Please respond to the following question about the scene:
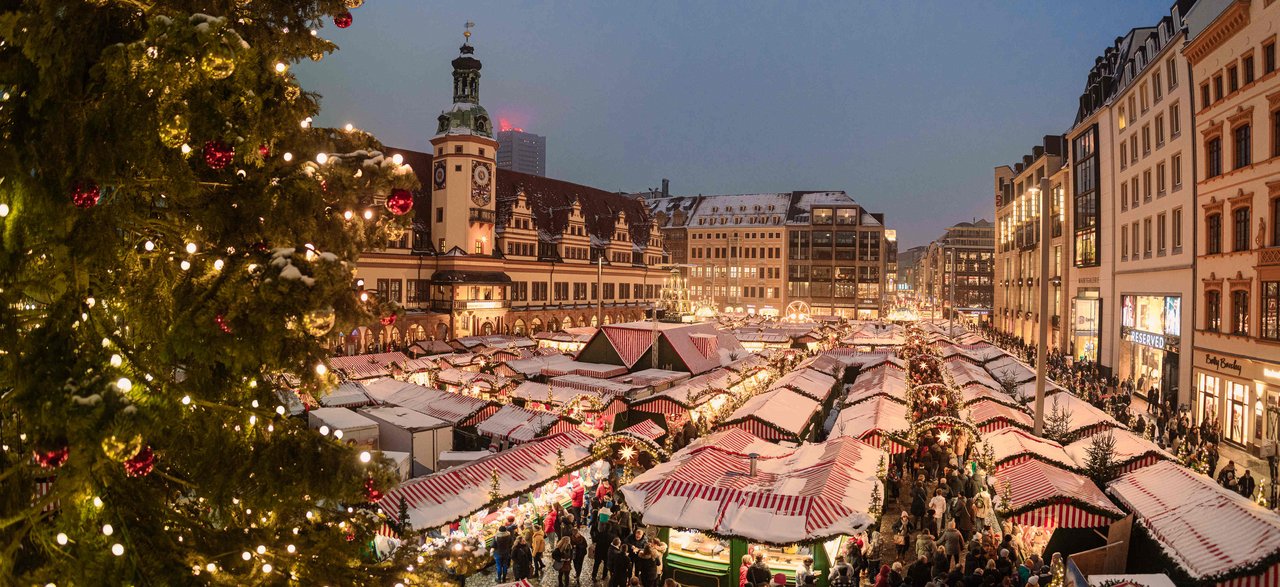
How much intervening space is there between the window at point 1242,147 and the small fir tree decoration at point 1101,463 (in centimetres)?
1545

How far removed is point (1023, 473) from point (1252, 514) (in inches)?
174

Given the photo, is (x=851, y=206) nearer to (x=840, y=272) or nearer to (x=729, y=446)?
(x=840, y=272)

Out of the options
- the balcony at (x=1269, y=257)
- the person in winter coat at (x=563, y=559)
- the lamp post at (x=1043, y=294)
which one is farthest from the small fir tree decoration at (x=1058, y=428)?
the person in winter coat at (x=563, y=559)

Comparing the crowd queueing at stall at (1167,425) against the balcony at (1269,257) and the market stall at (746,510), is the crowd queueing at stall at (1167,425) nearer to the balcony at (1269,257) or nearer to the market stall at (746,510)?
the balcony at (1269,257)

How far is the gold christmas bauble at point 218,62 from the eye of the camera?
4613mm

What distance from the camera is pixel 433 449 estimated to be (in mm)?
19984

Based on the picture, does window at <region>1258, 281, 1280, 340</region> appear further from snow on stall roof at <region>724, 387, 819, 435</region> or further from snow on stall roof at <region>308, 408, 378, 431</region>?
snow on stall roof at <region>308, 408, 378, 431</region>

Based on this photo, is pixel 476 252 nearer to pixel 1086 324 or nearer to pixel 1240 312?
pixel 1086 324

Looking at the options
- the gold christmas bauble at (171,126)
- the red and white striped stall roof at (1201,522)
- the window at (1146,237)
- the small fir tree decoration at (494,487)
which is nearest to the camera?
the gold christmas bauble at (171,126)

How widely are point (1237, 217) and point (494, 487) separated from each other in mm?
26385

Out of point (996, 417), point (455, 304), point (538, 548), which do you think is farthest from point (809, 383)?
point (455, 304)

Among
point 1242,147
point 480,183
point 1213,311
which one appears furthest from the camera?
point 480,183

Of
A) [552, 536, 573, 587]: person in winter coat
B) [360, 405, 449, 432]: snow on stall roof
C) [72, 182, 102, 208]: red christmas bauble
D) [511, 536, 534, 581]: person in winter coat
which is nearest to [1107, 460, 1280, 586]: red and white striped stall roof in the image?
[552, 536, 573, 587]: person in winter coat

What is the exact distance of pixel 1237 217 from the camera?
84.2 feet
